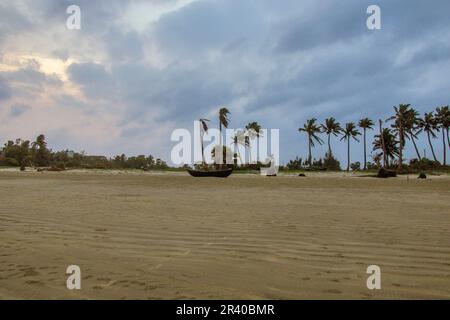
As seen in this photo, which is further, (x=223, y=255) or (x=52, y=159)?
(x=52, y=159)

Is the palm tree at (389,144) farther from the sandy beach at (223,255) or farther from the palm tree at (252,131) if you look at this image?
the sandy beach at (223,255)

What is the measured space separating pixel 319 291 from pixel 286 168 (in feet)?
211

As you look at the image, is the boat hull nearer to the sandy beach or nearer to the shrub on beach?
the sandy beach

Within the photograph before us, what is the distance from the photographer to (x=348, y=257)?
4605 mm

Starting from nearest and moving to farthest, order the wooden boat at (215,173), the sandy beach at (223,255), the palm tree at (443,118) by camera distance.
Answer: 1. the sandy beach at (223,255)
2. the wooden boat at (215,173)
3. the palm tree at (443,118)

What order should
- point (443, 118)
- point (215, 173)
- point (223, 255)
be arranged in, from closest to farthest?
point (223, 255), point (215, 173), point (443, 118)

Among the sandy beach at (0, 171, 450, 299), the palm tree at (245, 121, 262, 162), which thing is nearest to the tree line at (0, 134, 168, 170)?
the palm tree at (245, 121, 262, 162)

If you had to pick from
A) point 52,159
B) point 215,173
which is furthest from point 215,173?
point 52,159

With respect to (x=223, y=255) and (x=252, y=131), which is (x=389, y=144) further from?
(x=223, y=255)

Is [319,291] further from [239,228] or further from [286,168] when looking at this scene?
[286,168]

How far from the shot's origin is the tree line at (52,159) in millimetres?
71438

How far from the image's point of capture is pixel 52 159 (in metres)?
80.4

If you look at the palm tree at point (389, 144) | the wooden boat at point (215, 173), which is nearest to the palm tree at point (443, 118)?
the palm tree at point (389, 144)
